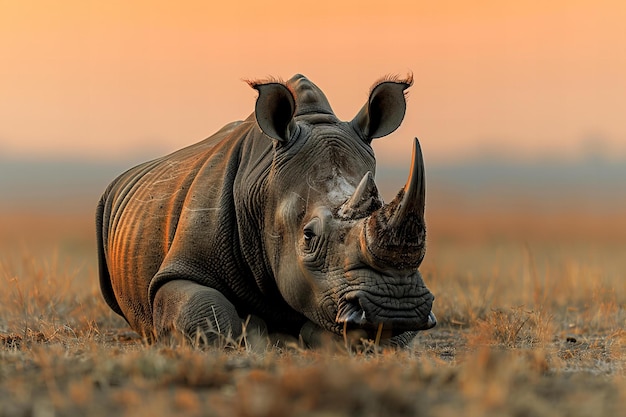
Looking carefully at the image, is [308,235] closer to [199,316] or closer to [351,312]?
[351,312]

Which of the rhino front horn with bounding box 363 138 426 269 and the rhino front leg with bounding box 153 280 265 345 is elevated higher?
the rhino front horn with bounding box 363 138 426 269

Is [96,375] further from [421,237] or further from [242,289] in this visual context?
[242,289]

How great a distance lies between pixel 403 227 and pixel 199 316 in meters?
1.55

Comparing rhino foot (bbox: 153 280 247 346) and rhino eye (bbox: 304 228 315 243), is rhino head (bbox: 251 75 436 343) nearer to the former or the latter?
rhino eye (bbox: 304 228 315 243)

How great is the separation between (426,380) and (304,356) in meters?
0.91

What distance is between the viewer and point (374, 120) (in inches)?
275

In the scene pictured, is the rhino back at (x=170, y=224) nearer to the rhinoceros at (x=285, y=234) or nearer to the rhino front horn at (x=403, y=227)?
the rhinoceros at (x=285, y=234)

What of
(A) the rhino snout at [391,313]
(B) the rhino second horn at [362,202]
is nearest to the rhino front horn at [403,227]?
(A) the rhino snout at [391,313]

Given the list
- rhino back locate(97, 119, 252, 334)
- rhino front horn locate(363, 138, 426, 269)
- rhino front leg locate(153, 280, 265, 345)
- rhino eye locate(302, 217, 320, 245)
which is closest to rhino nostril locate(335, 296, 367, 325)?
rhino front horn locate(363, 138, 426, 269)

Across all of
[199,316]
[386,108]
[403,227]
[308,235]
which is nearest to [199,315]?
[199,316]

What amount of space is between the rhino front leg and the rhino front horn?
1.15 metres

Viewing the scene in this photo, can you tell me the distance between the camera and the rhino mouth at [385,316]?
18.1ft

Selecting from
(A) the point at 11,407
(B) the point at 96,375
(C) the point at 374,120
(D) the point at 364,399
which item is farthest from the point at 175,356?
(C) the point at 374,120

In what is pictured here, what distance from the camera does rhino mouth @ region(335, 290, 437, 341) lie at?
5516mm
